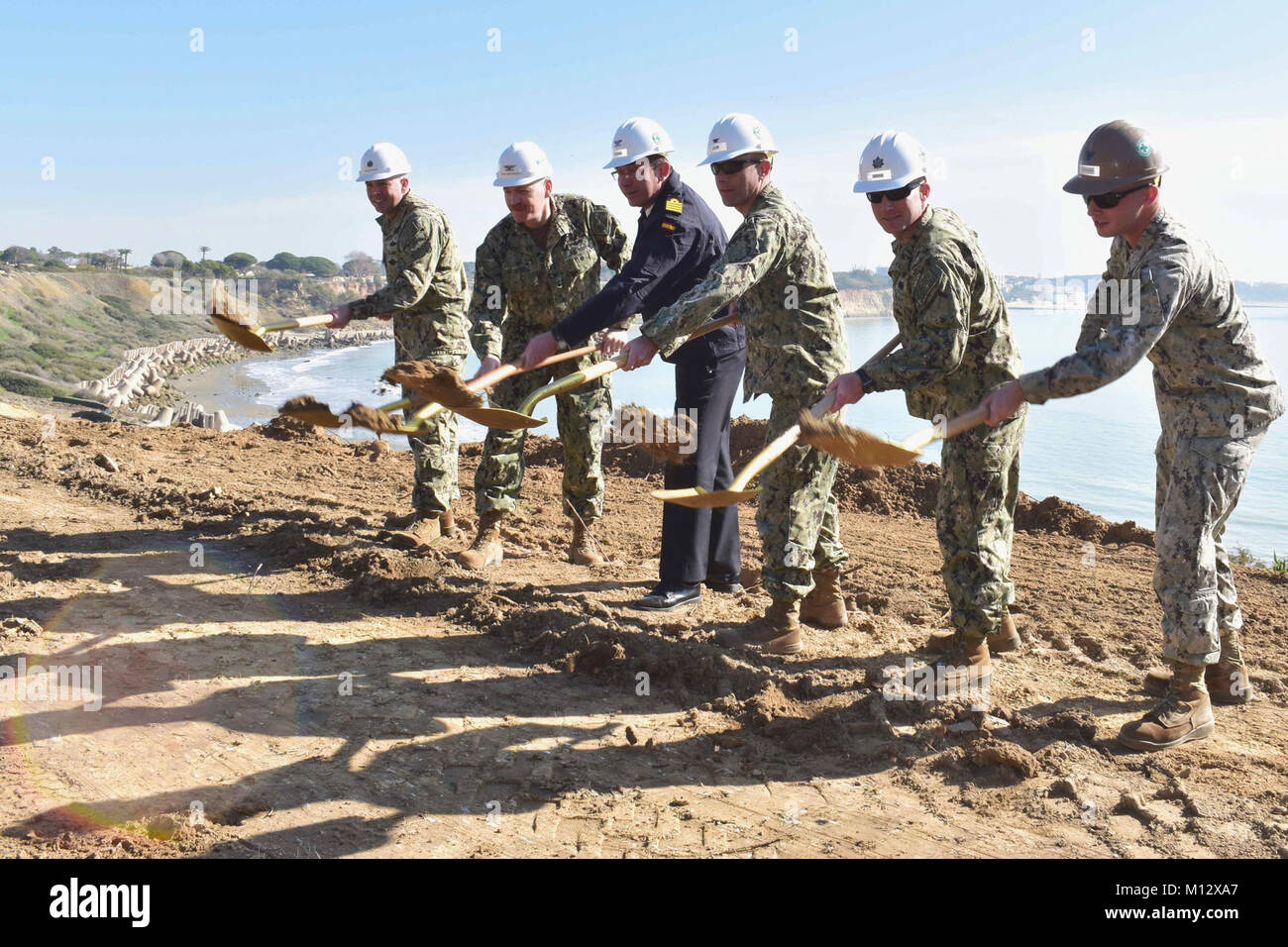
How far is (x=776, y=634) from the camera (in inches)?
190

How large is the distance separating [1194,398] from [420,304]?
4.35 m

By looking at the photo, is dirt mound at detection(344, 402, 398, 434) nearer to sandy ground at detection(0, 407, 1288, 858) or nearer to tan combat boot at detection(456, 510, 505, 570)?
sandy ground at detection(0, 407, 1288, 858)

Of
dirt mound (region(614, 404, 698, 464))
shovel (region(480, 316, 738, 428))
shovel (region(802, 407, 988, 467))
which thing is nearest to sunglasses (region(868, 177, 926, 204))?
shovel (region(802, 407, 988, 467))

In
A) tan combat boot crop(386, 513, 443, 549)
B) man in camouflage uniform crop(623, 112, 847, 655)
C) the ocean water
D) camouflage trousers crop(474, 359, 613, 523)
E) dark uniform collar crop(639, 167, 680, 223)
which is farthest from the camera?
the ocean water

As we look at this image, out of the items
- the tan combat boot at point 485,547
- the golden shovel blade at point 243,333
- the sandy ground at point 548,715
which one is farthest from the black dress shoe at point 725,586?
the golden shovel blade at point 243,333

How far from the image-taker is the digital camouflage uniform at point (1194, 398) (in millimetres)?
3658

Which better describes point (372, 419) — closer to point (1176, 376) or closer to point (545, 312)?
point (545, 312)

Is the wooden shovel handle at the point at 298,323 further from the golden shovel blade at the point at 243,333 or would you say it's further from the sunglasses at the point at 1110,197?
the sunglasses at the point at 1110,197

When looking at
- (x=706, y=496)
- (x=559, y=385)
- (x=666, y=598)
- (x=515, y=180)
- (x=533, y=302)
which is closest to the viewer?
(x=706, y=496)

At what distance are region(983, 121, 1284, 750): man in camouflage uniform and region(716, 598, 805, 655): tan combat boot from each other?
1.45 m

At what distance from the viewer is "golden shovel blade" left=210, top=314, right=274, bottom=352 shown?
18.9ft

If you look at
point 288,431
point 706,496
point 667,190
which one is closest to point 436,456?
point 667,190

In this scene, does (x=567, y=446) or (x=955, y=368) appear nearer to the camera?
(x=955, y=368)

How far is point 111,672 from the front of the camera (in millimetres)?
4406
